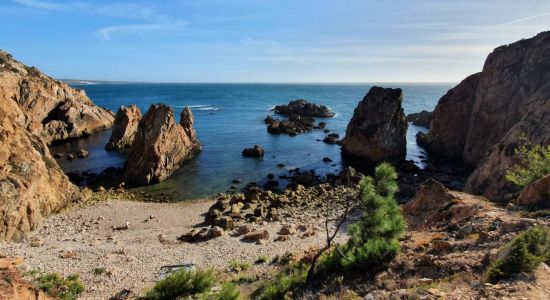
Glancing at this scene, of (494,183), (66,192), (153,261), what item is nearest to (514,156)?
(494,183)

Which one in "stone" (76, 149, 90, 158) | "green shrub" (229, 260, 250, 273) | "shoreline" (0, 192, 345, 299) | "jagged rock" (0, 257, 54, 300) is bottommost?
"shoreline" (0, 192, 345, 299)

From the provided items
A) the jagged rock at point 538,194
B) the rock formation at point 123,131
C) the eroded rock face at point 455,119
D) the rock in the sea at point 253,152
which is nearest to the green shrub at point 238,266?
the jagged rock at point 538,194

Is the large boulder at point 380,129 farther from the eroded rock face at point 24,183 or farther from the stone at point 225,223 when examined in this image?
the eroded rock face at point 24,183

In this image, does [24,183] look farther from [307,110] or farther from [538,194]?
[307,110]

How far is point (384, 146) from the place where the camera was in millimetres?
55281

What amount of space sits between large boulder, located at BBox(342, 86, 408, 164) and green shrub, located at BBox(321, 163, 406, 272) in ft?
138

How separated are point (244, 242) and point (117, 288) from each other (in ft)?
32.3

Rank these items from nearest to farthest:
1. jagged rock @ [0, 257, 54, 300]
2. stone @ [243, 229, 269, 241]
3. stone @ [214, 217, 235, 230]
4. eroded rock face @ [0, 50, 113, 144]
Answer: jagged rock @ [0, 257, 54, 300] < stone @ [243, 229, 269, 241] < stone @ [214, 217, 235, 230] < eroded rock face @ [0, 50, 113, 144]

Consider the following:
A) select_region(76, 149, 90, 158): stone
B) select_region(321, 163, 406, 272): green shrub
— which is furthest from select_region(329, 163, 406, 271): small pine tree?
select_region(76, 149, 90, 158): stone

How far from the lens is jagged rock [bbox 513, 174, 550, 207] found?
16703 mm

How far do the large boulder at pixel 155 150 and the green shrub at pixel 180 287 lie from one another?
29.7 metres

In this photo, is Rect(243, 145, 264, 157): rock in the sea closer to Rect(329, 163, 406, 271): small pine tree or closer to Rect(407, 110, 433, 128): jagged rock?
Rect(329, 163, 406, 271): small pine tree

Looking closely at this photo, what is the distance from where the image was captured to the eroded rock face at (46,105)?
221 feet

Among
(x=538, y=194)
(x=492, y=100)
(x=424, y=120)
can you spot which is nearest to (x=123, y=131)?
(x=492, y=100)
